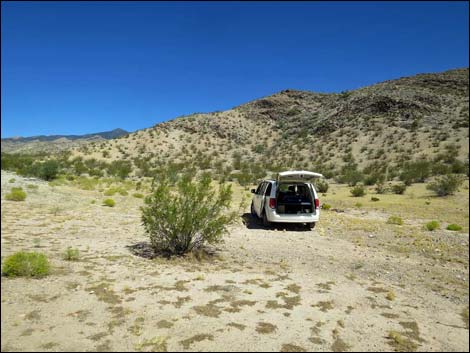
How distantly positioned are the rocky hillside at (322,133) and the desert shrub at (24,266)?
3746 cm

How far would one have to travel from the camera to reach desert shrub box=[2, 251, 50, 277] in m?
6.43

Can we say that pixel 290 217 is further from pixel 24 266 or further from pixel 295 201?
pixel 24 266

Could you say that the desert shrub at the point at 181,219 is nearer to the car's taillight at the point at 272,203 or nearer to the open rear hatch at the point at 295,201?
the car's taillight at the point at 272,203

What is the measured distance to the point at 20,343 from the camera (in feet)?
14.3

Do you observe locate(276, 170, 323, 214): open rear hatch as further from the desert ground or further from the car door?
the car door

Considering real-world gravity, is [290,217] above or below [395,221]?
above

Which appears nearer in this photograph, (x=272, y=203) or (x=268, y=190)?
(x=272, y=203)

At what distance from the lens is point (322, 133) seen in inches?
2297

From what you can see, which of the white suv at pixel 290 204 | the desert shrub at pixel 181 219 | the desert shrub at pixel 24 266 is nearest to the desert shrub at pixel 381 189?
the white suv at pixel 290 204

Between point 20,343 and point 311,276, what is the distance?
5.26 meters

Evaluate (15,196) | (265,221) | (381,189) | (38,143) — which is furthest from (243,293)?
(38,143)

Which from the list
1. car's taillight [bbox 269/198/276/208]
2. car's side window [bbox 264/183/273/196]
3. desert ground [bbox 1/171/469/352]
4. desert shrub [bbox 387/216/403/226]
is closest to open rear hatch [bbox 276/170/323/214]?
car's taillight [bbox 269/198/276/208]

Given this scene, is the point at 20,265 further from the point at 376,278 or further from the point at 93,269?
the point at 376,278

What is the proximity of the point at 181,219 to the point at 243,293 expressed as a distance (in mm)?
3042
